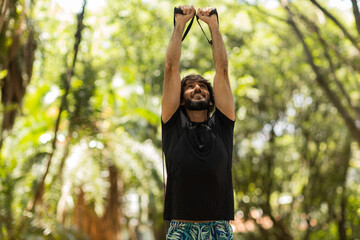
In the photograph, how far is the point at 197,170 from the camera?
7.72ft

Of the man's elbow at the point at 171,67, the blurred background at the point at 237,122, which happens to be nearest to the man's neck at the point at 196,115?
the man's elbow at the point at 171,67

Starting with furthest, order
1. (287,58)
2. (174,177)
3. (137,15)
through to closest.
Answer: (287,58) → (137,15) → (174,177)

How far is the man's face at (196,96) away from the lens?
2.52 metres

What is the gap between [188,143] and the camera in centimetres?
243

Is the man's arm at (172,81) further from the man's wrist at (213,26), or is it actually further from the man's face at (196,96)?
the man's wrist at (213,26)

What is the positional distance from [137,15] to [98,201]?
417 cm

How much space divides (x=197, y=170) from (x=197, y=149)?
0.44ft

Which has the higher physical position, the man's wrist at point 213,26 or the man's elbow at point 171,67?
the man's wrist at point 213,26

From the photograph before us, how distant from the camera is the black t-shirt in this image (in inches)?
92.8

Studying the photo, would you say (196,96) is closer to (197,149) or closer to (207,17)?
(197,149)

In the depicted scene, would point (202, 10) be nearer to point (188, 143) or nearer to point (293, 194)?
point (188, 143)

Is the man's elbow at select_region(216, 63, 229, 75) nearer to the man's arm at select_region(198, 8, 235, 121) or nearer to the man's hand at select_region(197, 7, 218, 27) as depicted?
the man's arm at select_region(198, 8, 235, 121)

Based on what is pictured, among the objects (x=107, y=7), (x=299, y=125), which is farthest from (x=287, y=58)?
(x=107, y=7)

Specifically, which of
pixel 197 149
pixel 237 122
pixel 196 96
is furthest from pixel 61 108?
pixel 237 122
